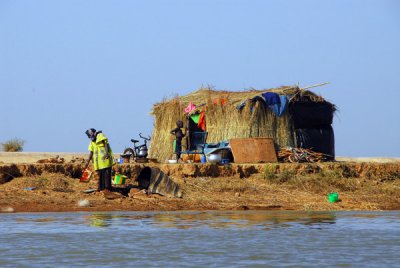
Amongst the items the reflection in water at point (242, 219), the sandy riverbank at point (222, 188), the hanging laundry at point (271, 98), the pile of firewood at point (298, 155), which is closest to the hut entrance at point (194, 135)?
the hanging laundry at point (271, 98)

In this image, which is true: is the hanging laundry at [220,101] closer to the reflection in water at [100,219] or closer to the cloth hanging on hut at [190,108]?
the cloth hanging on hut at [190,108]

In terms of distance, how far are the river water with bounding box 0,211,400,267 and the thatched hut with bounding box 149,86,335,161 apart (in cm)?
695

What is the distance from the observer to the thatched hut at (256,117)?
25.4 meters

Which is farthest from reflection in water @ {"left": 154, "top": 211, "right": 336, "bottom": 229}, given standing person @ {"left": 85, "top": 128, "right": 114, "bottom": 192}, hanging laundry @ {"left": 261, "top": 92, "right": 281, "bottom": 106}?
hanging laundry @ {"left": 261, "top": 92, "right": 281, "bottom": 106}

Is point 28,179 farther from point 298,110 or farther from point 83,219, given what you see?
point 298,110

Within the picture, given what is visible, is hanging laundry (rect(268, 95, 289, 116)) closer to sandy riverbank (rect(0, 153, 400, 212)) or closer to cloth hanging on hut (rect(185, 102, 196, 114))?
cloth hanging on hut (rect(185, 102, 196, 114))

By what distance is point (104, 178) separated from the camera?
19.8 meters

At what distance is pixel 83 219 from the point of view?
676 inches

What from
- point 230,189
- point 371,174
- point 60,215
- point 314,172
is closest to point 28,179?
point 60,215

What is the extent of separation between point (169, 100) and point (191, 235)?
1332 cm

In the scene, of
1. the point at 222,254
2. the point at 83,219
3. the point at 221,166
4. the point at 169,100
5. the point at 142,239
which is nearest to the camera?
the point at 222,254

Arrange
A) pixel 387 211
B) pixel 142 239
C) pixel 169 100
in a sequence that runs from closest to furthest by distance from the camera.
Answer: pixel 142 239
pixel 387 211
pixel 169 100

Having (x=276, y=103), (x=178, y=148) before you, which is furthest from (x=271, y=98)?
(x=178, y=148)

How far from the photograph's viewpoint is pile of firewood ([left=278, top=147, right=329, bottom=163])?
24094 mm
